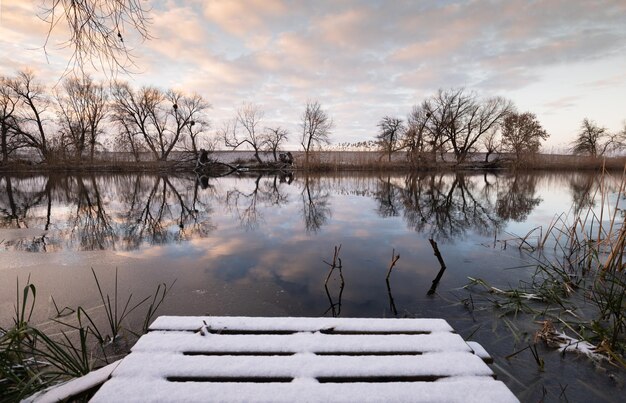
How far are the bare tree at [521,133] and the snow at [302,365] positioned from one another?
3776 cm

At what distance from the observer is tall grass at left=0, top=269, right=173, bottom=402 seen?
1891 mm

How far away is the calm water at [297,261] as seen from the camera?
3.09 m

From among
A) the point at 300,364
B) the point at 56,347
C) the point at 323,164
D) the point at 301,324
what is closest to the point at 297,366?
the point at 300,364

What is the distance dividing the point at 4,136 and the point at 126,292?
125 feet

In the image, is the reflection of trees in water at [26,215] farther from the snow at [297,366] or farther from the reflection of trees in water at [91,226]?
the snow at [297,366]

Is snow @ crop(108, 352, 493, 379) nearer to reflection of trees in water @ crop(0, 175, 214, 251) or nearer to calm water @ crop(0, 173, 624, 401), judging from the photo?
calm water @ crop(0, 173, 624, 401)

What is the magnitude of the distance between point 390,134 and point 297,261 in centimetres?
3505

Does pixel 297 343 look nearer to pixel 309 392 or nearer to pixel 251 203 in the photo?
pixel 309 392

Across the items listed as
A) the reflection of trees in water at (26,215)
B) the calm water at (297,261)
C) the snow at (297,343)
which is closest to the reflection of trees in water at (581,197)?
the calm water at (297,261)

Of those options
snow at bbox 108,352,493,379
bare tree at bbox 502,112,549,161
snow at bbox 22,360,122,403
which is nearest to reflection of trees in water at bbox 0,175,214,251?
snow at bbox 22,360,122,403

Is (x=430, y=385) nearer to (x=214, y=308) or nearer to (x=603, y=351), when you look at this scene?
(x=603, y=351)

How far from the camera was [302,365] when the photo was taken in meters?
1.63

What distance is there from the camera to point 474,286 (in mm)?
4105

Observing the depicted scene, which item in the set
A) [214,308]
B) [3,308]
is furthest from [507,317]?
[3,308]
